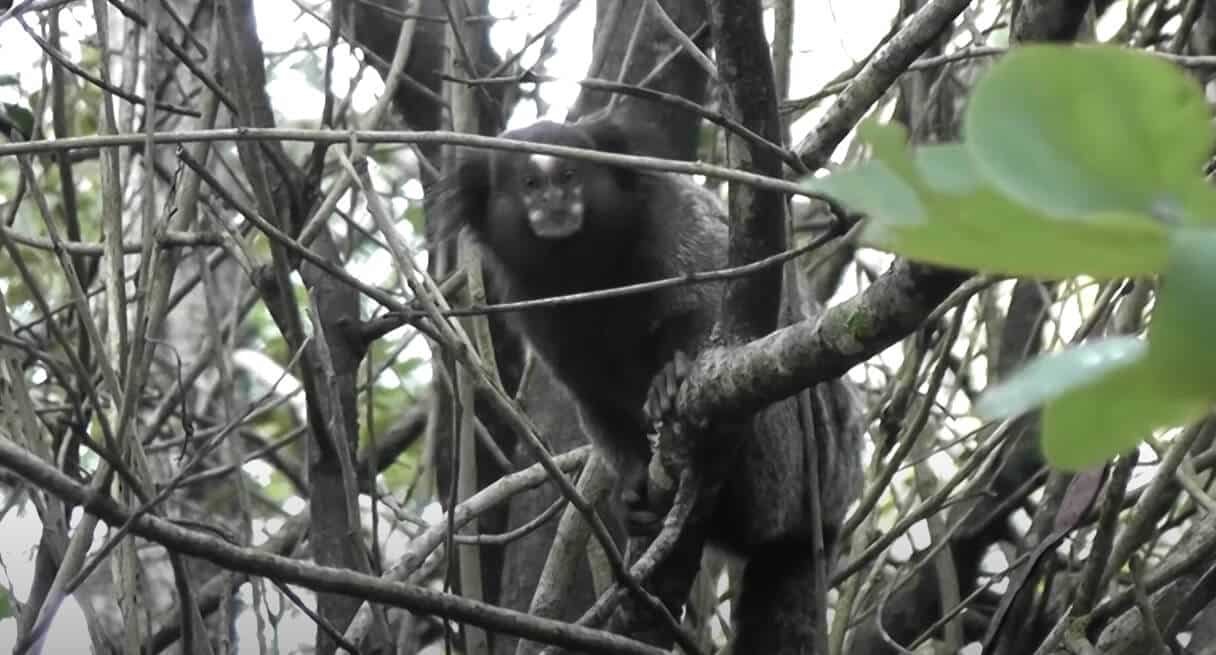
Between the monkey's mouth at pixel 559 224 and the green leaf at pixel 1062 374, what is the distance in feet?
9.82

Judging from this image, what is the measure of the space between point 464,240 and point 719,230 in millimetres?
632

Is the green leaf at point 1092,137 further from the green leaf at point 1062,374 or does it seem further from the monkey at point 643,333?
the monkey at point 643,333

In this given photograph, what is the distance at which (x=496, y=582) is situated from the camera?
3965 mm

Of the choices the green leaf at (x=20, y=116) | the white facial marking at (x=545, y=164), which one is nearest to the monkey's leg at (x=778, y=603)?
the white facial marking at (x=545, y=164)

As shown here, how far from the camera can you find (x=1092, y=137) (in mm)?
224

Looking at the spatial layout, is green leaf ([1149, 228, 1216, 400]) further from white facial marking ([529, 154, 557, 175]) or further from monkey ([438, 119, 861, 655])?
white facial marking ([529, 154, 557, 175])

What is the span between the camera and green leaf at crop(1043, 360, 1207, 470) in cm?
22

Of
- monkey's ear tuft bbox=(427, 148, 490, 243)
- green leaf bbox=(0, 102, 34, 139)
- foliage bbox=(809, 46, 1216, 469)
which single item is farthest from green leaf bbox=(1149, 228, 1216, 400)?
monkey's ear tuft bbox=(427, 148, 490, 243)

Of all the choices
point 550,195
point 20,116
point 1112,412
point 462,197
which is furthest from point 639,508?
point 1112,412

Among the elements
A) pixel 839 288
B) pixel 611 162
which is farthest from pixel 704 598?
pixel 611 162

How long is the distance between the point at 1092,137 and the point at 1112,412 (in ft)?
0.14

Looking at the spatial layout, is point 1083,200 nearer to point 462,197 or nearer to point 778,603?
point 778,603

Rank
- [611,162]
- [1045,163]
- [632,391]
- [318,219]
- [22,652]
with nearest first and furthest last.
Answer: [1045,163] < [611,162] < [22,652] < [318,219] < [632,391]

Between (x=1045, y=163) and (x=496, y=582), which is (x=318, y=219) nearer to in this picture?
(x=496, y=582)
